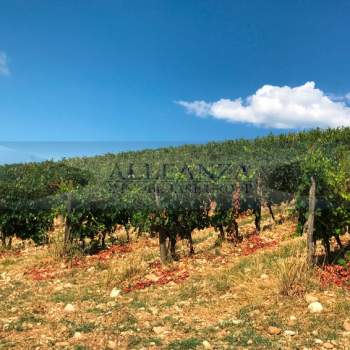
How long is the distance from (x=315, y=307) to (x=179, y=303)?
2045 millimetres

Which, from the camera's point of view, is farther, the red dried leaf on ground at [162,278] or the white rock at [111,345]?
the red dried leaf on ground at [162,278]

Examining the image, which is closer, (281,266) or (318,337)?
(318,337)

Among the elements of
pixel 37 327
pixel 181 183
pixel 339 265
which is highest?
pixel 181 183

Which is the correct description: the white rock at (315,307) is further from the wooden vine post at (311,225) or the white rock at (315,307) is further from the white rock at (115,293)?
the white rock at (115,293)

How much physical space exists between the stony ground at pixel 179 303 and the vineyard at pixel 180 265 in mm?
23

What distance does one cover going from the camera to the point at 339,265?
8.01 metres

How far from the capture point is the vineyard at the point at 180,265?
6.15m

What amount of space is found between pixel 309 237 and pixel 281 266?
3.04 ft

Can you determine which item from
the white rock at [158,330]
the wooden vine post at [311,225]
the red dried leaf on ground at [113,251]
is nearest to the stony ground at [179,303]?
the white rock at [158,330]

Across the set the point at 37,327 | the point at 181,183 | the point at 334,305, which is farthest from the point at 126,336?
the point at 181,183

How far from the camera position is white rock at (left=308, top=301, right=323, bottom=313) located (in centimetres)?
642

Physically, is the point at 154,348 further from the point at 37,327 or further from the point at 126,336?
the point at 37,327

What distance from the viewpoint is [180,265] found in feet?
30.5

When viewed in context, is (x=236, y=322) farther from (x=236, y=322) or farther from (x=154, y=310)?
(x=154, y=310)
